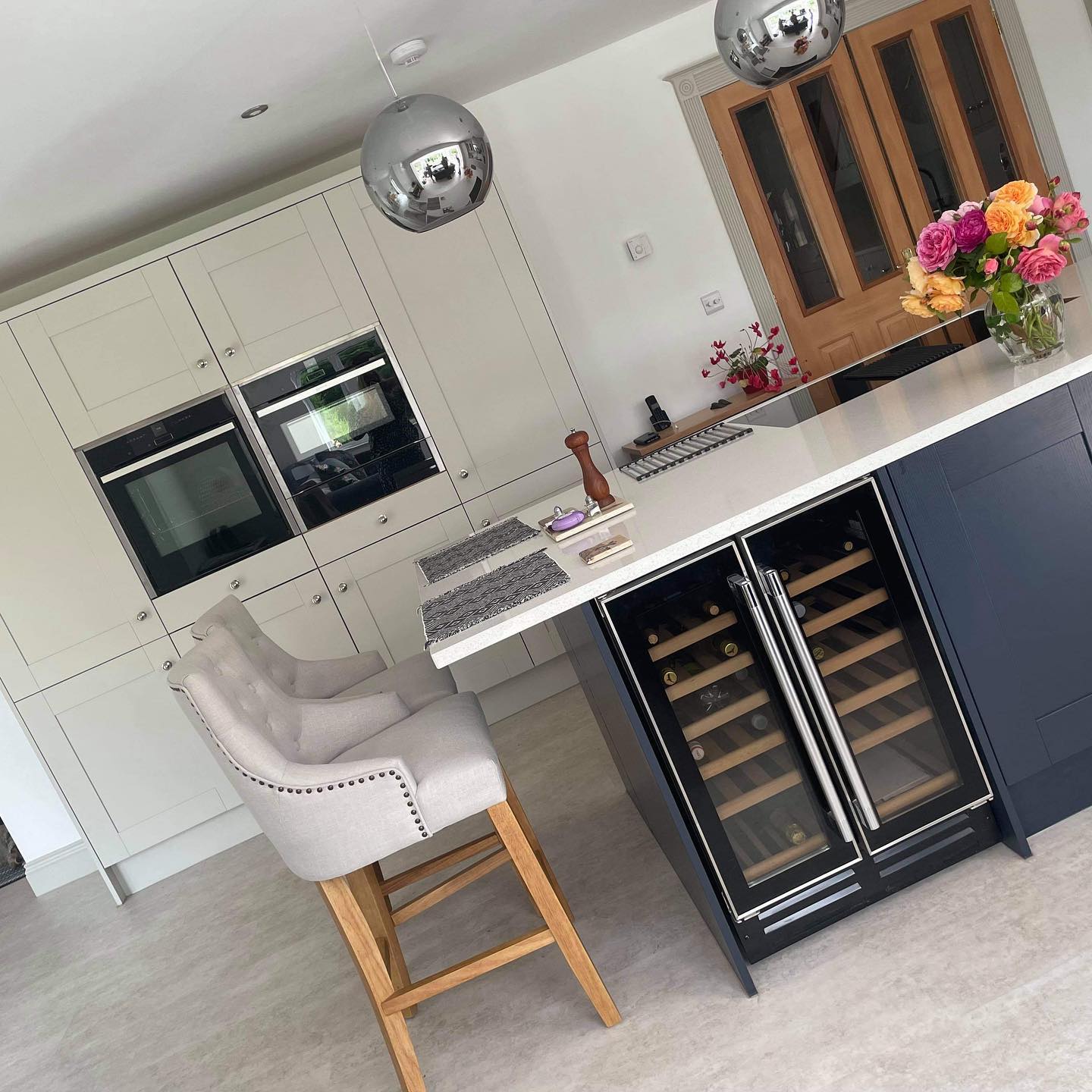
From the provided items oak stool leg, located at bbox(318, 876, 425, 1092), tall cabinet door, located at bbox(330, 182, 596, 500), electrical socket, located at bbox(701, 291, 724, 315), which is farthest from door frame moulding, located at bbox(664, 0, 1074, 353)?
oak stool leg, located at bbox(318, 876, 425, 1092)

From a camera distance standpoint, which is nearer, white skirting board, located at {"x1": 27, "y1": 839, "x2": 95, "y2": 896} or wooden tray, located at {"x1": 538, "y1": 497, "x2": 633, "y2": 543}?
wooden tray, located at {"x1": 538, "y1": 497, "x2": 633, "y2": 543}

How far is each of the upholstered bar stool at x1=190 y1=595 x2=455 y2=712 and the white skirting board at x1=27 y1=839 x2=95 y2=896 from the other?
2.28m

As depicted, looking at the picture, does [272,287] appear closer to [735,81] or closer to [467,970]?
[735,81]

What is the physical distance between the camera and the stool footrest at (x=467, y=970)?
2.15 meters

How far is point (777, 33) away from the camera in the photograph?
1942 millimetres

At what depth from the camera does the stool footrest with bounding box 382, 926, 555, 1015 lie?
2146mm

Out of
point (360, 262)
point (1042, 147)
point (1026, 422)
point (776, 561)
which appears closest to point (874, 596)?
point (776, 561)

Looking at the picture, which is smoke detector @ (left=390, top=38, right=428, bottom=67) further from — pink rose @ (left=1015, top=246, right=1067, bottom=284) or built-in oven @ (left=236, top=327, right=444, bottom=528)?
pink rose @ (left=1015, top=246, right=1067, bottom=284)

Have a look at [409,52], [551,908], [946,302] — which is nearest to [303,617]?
[409,52]

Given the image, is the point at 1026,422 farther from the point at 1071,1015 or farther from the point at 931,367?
the point at 1071,1015

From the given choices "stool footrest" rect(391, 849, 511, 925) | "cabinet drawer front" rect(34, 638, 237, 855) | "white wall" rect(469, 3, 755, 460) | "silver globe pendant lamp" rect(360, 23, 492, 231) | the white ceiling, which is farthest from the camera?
"white wall" rect(469, 3, 755, 460)

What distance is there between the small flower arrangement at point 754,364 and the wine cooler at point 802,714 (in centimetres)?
248

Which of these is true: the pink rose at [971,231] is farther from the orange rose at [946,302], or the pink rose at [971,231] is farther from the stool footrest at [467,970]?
the stool footrest at [467,970]

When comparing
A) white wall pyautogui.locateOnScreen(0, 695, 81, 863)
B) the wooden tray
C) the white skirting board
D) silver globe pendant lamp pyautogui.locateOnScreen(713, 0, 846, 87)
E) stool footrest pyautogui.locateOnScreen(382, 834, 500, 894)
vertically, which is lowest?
the white skirting board
